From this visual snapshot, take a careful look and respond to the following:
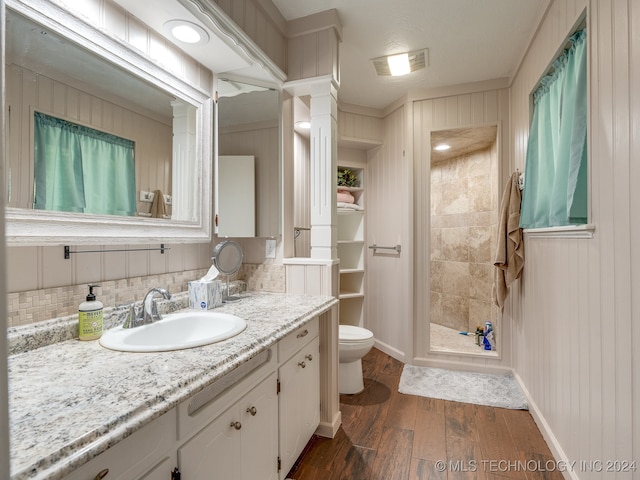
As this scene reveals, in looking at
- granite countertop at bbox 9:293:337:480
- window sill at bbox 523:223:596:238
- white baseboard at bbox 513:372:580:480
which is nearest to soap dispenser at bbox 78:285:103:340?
granite countertop at bbox 9:293:337:480

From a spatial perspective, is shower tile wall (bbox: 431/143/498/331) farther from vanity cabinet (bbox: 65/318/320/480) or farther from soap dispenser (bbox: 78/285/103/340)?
soap dispenser (bbox: 78/285/103/340)

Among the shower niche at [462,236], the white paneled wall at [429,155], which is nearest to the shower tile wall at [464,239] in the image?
the shower niche at [462,236]

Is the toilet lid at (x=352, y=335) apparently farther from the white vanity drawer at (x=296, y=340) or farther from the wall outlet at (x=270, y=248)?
the wall outlet at (x=270, y=248)

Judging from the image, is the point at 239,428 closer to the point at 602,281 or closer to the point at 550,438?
the point at 602,281

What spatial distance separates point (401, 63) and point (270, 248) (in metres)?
1.76

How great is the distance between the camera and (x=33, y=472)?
1.60ft

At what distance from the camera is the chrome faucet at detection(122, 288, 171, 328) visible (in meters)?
1.19

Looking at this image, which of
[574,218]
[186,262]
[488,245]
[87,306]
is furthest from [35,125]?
[488,245]

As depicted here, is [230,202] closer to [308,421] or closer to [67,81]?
[67,81]

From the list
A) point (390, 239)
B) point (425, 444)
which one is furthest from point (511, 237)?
point (425, 444)

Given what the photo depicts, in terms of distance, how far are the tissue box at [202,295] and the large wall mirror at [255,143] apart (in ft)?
1.38

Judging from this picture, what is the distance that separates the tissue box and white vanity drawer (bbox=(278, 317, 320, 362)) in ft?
1.31

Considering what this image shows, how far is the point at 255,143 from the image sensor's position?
196 cm

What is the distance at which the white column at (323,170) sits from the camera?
1958 mm
